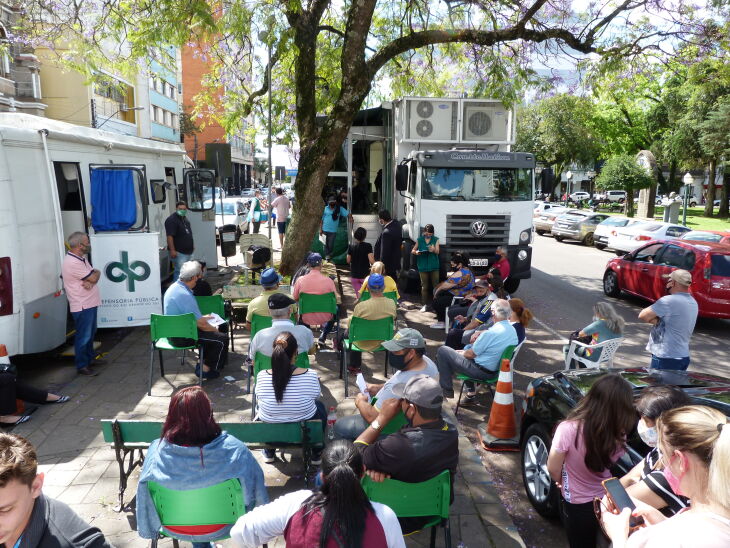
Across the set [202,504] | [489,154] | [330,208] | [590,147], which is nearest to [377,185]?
[330,208]

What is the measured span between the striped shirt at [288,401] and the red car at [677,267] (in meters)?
8.37

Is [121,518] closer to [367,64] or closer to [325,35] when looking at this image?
[367,64]

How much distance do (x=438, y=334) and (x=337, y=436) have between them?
16.8ft

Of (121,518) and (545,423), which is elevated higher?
(545,423)

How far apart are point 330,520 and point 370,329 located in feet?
14.9

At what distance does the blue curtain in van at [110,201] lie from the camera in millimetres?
8203

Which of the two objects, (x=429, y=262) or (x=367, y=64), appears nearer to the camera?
(x=367, y=64)

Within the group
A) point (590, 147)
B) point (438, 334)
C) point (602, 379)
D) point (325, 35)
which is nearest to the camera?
point (602, 379)

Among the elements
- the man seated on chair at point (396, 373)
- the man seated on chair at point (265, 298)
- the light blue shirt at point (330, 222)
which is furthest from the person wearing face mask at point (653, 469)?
the light blue shirt at point (330, 222)

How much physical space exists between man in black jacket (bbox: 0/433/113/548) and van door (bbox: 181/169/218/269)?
11.6 metres

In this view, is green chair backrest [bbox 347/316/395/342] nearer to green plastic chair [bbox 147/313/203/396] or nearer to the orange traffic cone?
the orange traffic cone

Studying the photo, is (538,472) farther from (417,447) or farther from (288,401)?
(288,401)

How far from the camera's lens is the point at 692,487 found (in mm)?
2209

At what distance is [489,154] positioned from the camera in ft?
35.8
